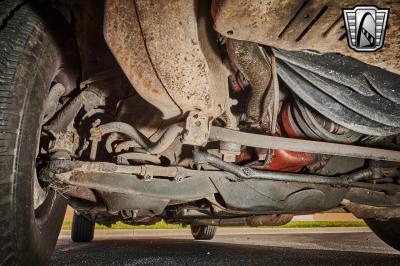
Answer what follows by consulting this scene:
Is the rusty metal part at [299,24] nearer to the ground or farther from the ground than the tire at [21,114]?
farther from the ground

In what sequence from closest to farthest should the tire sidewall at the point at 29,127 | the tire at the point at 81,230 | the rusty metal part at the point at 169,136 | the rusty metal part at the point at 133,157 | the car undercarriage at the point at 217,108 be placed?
the car undercarriage at the point at 217,108 < the tire sidewall at the point at 29,127 < the rusty metal part at the point at 169,136 < the rusty metal part at the point at 133,157 < the tire at the point at 81,230

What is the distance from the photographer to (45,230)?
1.21 metres

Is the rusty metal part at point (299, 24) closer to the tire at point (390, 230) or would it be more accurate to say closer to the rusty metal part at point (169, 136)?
the rusty metal part at point (169, 136)

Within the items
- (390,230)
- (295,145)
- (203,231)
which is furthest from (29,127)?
(203,231)

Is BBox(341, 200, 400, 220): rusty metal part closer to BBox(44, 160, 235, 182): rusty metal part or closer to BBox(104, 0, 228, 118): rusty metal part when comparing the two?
BBox(44, 160, 235, 182): rusty metal part

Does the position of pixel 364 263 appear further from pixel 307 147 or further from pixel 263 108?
pixel 263 108

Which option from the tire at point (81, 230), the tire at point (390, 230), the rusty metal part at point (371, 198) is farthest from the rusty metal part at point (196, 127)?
the tire at point (81, 230)

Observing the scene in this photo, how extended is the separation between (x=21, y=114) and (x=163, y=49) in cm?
50

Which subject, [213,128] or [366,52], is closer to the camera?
[366,52]

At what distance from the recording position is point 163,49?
82 centimetres

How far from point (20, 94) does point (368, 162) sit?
1760mm

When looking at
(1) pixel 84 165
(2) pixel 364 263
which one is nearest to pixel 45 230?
(1) pixel 84 165

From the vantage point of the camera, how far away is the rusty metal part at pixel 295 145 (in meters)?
1.15

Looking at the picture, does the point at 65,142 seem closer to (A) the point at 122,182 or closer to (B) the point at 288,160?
(A) the point at 122,182
